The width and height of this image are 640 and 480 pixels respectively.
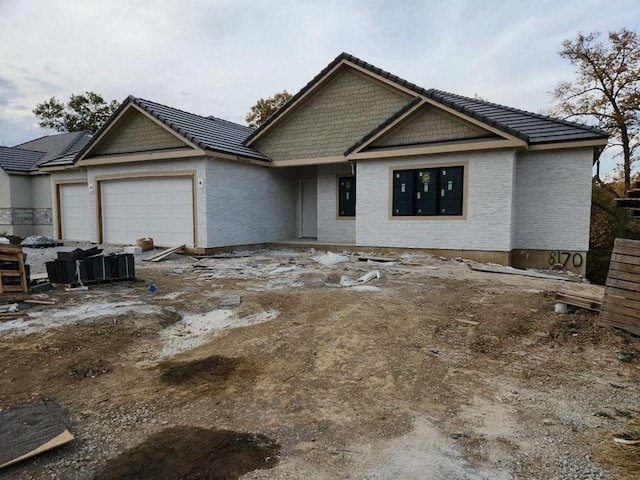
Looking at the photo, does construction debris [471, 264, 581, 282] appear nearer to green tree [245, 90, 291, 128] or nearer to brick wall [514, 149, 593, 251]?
brick wall [514, 149, 593, 251]

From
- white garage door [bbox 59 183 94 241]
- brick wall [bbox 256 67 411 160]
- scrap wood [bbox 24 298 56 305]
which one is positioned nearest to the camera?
scrap wood [bbox 24 298 56 305]

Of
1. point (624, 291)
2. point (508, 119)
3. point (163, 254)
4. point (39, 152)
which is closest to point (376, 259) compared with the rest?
point (508, 119)

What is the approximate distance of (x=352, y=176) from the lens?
16078 mm

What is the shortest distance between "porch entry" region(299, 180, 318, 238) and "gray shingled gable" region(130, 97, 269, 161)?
265cm

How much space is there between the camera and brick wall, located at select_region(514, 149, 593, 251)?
12.4 metres

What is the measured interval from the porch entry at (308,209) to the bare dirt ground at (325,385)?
10508 millimetres

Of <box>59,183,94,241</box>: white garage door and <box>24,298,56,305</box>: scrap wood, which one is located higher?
<box>59,183,94,241</box>: white garage door

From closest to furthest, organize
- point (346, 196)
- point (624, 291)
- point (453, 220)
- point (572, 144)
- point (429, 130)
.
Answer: point (624, 291) < point (572, 144) < point (453, 220) < point (429, 130) < point (346, 196)

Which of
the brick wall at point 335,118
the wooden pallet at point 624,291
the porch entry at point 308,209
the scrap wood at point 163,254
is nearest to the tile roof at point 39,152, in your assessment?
the scrap wood at point 163,254

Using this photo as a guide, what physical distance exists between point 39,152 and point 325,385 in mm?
26404

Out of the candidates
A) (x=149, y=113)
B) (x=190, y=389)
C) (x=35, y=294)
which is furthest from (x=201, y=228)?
(x=190, y=389)

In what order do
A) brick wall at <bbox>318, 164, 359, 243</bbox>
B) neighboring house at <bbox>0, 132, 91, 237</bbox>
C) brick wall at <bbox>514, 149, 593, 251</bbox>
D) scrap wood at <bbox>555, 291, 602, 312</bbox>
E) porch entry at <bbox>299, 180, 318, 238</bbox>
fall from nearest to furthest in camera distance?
scrap wood at <bbox>555, 291, 602, 312</bbox>, brick wall at <bbox>514, 149, 593, 251</bbox>, brick wall at <bbox>318, 164, 359, 243</bbox>, porch entry at <bbox>299, 180, 318, 238</bbox>, neighboring house at <bbox>0, 132, 91, 237</bbox>

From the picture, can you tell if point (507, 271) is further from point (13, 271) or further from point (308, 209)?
point (13, 271)

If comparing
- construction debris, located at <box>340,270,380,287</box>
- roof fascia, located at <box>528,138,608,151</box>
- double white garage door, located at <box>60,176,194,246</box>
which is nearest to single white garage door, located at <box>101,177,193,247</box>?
double white garage door, located at <box>60,176,194,246</box>
